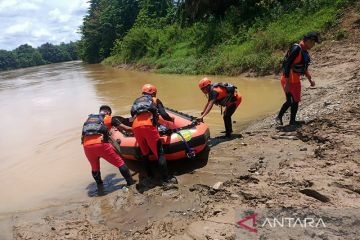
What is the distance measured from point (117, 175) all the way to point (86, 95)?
38.7 feet

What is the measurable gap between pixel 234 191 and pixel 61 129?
740 centimetres

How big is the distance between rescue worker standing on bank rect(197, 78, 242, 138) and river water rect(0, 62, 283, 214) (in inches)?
48.3

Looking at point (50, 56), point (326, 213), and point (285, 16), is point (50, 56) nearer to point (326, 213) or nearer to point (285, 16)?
point (285, 16)

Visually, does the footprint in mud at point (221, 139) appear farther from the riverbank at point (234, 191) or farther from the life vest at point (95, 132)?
the life vest at point (95, 132)

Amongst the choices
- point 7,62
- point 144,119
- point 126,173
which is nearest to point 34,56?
point 7,62

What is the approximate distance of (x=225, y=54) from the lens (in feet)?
58.1

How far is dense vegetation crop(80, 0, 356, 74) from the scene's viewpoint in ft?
50.0

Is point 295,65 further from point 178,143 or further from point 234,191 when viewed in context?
point 234,191

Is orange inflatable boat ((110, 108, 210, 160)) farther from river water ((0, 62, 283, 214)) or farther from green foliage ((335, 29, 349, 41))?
green foliage ((335, 29, 349, 41))

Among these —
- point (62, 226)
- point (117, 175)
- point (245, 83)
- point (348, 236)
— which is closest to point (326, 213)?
point (348, 236)

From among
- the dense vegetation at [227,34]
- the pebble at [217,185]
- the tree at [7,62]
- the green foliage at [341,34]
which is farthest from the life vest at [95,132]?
the tree at [7,62]

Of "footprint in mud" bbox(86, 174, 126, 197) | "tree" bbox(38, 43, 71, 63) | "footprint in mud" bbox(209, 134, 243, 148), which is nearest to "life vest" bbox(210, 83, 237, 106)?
"footprint in mud" bbox(209, 134, 243, 148)

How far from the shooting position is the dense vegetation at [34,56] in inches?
3930

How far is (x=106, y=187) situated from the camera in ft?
20.5
